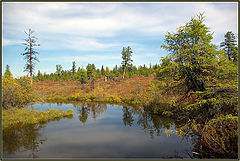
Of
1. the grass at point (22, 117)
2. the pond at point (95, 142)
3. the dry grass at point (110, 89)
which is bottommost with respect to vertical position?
the pond at point (95, 142)

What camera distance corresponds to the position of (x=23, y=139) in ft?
31.9

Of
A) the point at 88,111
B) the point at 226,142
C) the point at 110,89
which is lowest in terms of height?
the point at 88,111

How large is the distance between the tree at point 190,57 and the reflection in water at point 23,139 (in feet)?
33.3

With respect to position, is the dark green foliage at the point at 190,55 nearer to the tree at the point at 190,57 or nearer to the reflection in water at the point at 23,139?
the tree at the point at 190,57

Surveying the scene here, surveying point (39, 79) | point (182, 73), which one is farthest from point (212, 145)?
point (39, 79)

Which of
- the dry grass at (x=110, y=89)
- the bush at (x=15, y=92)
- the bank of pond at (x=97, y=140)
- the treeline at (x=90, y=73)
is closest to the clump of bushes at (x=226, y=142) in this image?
the bank of pond at (x=97, y=140)

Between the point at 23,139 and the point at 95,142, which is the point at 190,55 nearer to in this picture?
the point at 95,142

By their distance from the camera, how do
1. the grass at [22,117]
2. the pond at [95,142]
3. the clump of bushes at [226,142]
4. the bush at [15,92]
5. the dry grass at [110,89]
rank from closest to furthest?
the clump of bushes at [226,142] → the pond at [95,142] → the grass at [22,117] → the bush at [15,92] → the dry grass at [110,89]

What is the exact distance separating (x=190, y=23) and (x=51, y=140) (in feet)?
46.5

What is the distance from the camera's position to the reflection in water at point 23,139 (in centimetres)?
841

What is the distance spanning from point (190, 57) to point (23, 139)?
42.7 feet

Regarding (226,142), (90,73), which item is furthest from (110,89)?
(226,142)

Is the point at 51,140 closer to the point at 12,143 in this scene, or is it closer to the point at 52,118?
the point at 12,143

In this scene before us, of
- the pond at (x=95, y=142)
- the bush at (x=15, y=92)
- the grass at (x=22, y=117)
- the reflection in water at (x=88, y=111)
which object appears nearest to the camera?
the pond at (x=95, y=142)
